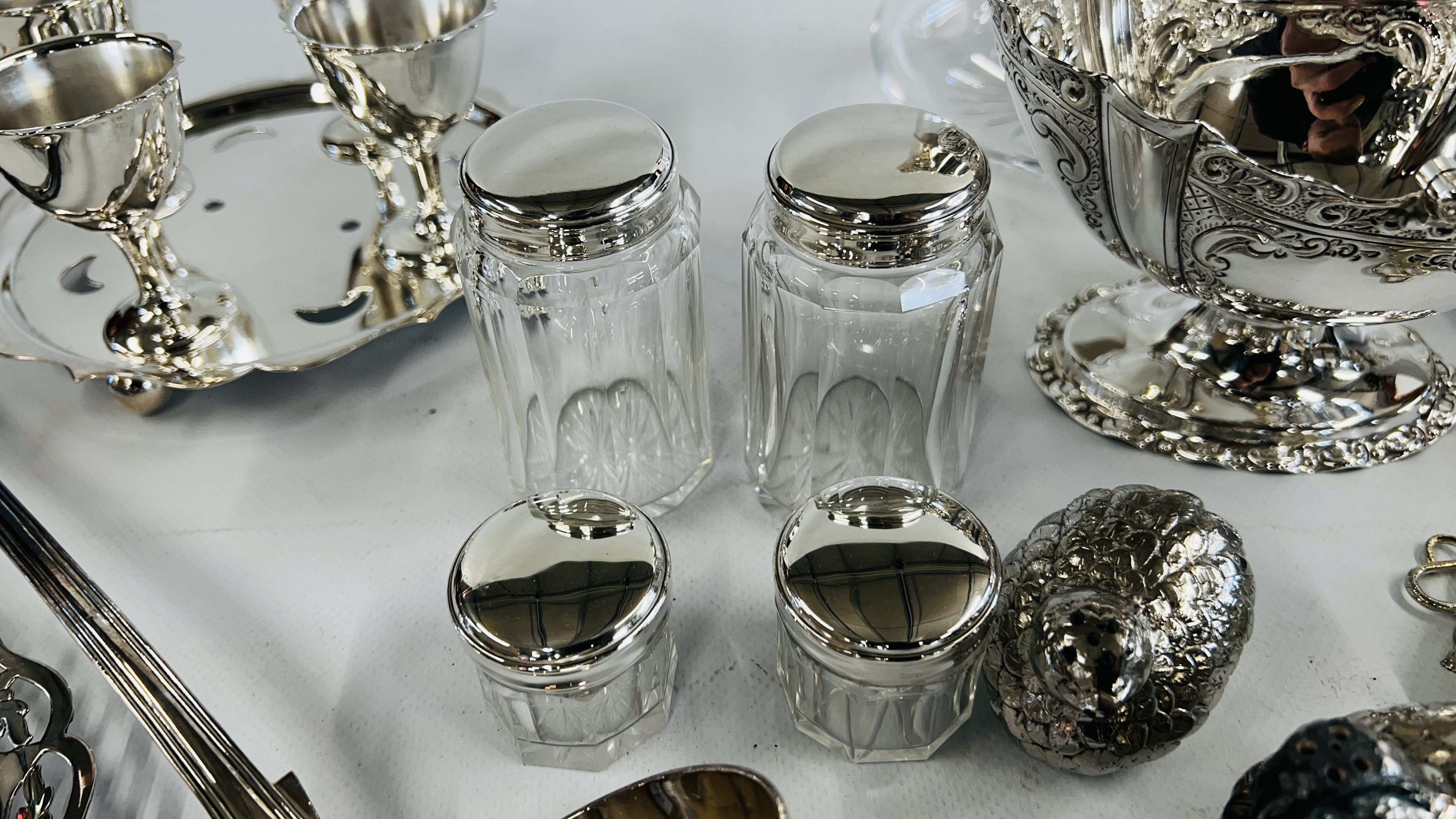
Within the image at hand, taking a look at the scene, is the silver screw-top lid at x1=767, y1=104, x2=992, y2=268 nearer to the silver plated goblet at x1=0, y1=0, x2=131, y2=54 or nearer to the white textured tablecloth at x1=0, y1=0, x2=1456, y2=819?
the white textured tablecloth at x1=0, y1=0, x2=1456, y2=819

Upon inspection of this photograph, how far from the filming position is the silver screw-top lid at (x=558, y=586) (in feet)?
0.89

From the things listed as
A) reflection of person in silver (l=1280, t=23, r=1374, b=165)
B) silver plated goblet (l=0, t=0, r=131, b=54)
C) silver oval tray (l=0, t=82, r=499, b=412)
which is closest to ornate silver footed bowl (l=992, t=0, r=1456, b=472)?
reflection of person in silver (l=1280, t=23, r=1374, b=165)

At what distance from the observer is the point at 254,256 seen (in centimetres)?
47

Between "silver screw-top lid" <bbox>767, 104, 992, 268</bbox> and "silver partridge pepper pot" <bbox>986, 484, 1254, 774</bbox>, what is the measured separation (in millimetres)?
96

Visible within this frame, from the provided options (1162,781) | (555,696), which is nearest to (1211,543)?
(1162,781)

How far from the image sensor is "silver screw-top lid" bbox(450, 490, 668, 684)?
0.27 metres

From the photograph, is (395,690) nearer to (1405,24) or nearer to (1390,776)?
(1390,776)

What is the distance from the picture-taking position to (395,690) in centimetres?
32

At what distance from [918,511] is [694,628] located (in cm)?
9

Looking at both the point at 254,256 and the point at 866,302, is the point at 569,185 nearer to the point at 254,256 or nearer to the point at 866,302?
the point at 866,302

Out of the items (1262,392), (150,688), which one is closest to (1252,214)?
(1262,392)

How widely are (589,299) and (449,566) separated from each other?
0.35ft

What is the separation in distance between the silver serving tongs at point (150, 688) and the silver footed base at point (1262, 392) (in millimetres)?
308

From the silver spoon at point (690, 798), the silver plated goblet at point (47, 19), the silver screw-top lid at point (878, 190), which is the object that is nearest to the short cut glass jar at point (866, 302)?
the silver screw-top lid at point (878, 190)
